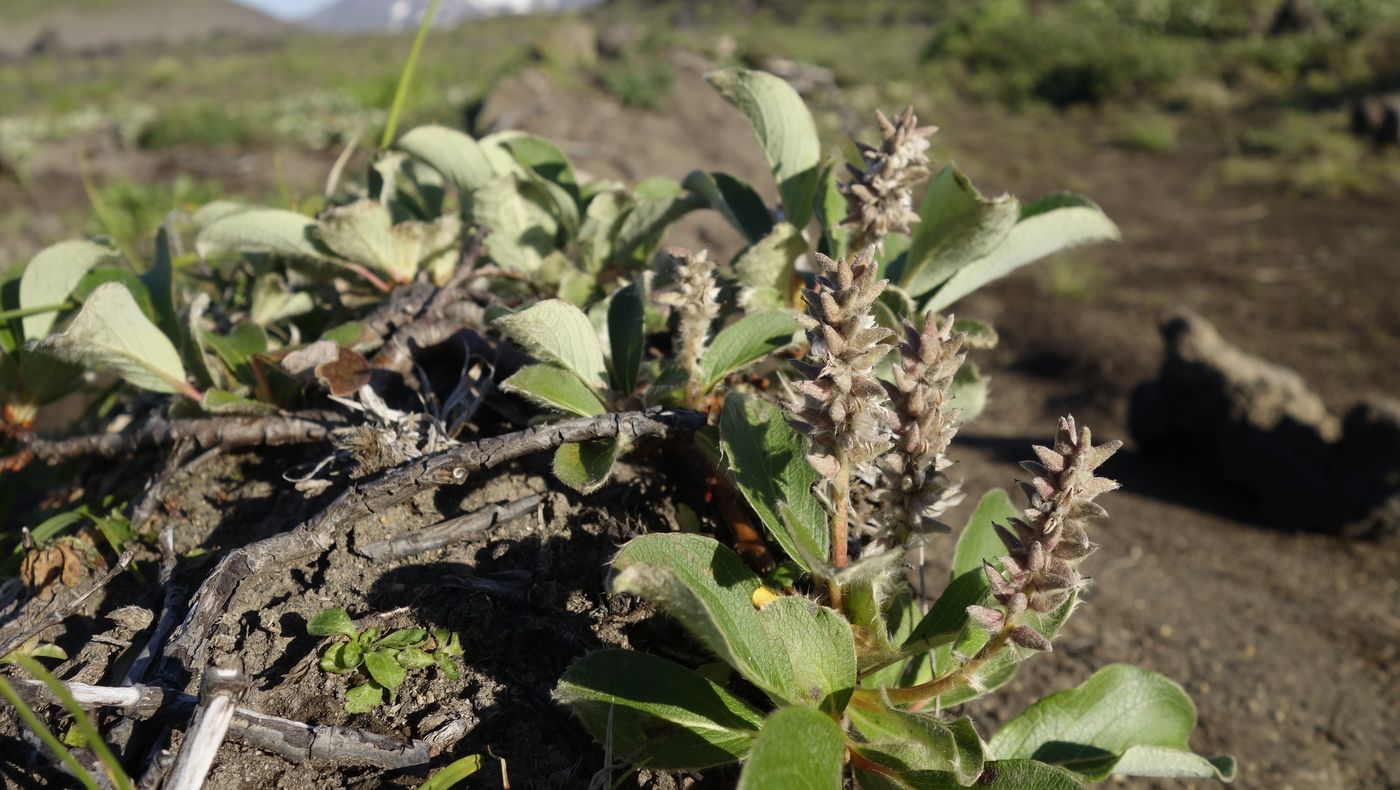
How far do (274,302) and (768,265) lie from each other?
1.03 meters

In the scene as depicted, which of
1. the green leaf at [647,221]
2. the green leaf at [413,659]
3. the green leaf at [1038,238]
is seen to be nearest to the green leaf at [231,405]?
the green leaf at [413,659]

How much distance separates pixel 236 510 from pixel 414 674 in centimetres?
56

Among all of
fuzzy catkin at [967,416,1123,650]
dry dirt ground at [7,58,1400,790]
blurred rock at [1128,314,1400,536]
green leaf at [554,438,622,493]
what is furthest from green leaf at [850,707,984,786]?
blurred rock at [1128,314,1400,536]

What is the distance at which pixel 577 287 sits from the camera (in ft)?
5.55

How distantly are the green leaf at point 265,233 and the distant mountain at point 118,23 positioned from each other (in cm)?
4810

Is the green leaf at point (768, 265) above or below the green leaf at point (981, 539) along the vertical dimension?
above

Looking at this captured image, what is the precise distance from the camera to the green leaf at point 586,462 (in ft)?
3.95

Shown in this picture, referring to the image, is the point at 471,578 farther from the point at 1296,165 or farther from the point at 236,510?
the point at 1296,165

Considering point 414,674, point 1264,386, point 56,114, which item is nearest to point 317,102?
point 56,114

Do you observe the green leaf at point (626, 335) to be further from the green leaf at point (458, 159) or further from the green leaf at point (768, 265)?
the green leaf at point (458, 159)

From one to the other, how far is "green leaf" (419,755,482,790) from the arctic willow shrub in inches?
5.4

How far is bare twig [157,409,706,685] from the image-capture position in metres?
1.19

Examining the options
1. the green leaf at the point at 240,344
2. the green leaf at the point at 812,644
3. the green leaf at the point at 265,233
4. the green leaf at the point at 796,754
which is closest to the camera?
the green leaf at the point at 796,754

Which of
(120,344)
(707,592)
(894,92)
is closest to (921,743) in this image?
(707,592)
